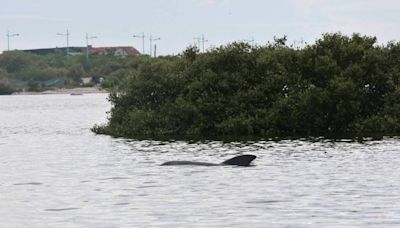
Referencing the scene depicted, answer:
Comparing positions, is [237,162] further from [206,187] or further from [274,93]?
[274,93]

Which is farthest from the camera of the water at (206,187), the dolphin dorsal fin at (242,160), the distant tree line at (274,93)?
the distant tree line at (274,93)

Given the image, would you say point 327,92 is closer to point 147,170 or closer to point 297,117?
point 297,117

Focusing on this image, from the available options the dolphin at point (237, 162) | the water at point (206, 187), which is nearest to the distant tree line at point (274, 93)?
the water at point (206, 187)

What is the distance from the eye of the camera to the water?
29.3 m

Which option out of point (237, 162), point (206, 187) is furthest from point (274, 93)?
point (206, 187)

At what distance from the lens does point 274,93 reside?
2842 inches

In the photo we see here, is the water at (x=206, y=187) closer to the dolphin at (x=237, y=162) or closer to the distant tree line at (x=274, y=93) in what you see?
the dolphin at (x=237, y=162)

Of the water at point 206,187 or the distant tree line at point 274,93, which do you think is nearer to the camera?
the water at point 206,187

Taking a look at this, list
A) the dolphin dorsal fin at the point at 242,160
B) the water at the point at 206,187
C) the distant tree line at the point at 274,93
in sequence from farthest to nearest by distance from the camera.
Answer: the distant tree line at the point at 274,93, the dolphin dorsal fin at the point at 242,160, the water at the point at 206,187

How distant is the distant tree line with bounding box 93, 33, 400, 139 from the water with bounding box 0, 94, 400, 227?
10233 mm

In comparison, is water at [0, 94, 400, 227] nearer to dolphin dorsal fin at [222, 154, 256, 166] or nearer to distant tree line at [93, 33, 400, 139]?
dolphin dorsal fin at [222, 154, 256, 166]

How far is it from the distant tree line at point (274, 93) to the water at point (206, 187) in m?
10.2

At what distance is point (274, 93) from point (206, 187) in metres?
35.9

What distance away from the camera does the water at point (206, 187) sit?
96.1 ft
